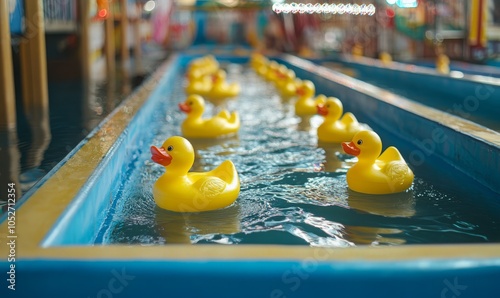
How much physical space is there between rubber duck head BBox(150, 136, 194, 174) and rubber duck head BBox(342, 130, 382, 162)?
0.82 metres

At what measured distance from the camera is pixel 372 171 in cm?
320

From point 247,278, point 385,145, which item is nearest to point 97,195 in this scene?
point 247,278

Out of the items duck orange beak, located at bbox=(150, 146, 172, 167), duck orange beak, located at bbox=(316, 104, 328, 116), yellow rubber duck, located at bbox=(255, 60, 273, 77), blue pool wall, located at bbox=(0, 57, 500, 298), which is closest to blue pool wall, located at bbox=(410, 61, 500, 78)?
yellow rubber duck, located at bbox=(255, 60, 273, 77)

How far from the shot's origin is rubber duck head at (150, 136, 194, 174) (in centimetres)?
280

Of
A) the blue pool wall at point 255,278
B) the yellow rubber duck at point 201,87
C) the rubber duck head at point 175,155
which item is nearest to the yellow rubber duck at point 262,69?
the yellow rubber duck at point 201,87

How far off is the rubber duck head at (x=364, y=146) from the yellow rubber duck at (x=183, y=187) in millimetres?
664

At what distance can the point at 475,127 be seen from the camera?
3916 millimetres

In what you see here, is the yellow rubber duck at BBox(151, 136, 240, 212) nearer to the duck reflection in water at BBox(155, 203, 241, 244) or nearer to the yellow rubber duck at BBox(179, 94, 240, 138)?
the duck reflection in water at BBox(155, 203, 241, 244)

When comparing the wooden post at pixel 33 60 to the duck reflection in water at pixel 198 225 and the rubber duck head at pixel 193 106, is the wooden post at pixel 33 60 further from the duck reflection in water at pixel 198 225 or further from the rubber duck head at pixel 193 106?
the duck reflection in water at pixel 198 225

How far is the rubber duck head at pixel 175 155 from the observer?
280 centimetres

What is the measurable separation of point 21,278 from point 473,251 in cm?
132

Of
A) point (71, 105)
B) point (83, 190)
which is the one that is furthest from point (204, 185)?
point (71, 105)

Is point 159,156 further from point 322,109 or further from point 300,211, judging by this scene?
point 322,109

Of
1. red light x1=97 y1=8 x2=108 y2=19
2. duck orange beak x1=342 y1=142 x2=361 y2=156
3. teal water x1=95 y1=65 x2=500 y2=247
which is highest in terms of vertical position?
red light x1=97 y1=8 x2=108 y2=19
